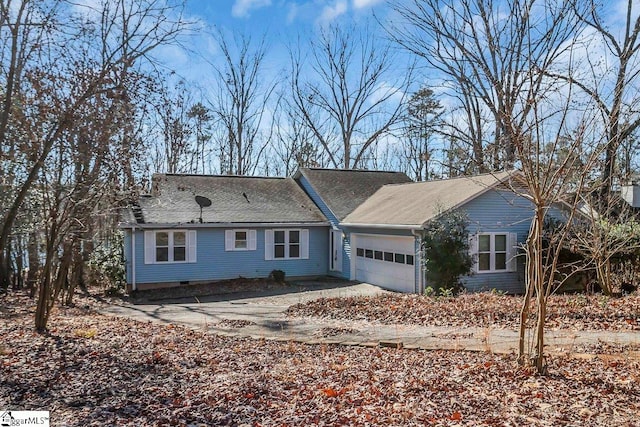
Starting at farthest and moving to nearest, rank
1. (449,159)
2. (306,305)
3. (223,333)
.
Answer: (449,159), (306,305), (223,333)

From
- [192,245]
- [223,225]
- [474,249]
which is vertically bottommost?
[474,249]

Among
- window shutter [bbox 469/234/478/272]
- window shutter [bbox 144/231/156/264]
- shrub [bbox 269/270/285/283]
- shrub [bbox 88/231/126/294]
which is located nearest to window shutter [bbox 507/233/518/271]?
window shutter [bbox 469/234/478/272]

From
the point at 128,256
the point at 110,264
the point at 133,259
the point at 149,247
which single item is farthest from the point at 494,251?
the point at 110,264

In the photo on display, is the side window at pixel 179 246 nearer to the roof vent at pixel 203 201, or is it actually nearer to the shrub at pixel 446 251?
the roof vent at pixel 203 201

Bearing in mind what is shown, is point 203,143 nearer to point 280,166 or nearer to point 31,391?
point 280,166

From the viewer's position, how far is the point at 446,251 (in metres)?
15.9

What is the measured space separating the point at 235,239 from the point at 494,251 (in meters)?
9.69

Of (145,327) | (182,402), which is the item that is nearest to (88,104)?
(145,327)

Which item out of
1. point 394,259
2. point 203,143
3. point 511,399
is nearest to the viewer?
point 511,399

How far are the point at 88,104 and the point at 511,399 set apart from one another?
7.78 m

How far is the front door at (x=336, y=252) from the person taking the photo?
21266 mm

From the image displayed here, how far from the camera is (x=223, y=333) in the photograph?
10.2 metres

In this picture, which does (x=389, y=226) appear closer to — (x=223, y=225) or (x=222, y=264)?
(x=223, y=225)

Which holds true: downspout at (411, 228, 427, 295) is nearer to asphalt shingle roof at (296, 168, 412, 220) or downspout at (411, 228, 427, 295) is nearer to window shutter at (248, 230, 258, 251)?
asphalt shingle roof at (296, 168, 412, 220)
